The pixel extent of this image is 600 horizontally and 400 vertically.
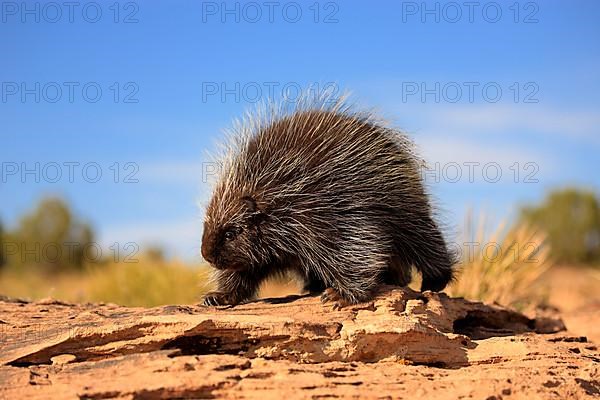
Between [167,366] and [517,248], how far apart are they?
993 cm

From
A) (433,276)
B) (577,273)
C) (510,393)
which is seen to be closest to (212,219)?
Result: (433,276)

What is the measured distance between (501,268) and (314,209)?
745cm

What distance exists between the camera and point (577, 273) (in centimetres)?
3216

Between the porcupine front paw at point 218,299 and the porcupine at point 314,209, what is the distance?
0.01m

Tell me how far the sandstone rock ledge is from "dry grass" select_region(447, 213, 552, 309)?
5.84 meters

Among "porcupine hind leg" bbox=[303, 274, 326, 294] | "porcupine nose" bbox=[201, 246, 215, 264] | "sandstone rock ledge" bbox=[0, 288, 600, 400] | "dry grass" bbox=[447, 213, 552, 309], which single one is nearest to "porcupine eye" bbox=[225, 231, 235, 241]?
"porcupine nose" bbox=[201, 246, 215, 264]

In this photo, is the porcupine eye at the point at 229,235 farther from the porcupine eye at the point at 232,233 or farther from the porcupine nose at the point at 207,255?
the porcupine nose at the point at 207,255

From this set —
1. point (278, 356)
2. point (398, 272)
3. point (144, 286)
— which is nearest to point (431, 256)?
point (398, 272)

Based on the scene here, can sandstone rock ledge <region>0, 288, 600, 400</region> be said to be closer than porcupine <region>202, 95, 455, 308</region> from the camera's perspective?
Yes

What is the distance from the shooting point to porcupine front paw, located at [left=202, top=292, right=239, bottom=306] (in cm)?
692

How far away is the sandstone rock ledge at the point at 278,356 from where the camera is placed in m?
4.82

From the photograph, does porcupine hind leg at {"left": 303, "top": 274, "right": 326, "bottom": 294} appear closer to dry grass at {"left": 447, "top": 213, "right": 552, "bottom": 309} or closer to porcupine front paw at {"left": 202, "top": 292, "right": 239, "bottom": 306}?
porcupine front paw at {"left": 202, "top": 292, "right": 239, "bottom": 306}

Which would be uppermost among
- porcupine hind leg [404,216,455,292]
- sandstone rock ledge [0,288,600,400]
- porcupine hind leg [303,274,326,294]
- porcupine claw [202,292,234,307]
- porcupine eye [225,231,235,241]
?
porcupine eye [225,231,235,241]

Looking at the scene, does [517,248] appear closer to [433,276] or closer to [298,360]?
[433,276]
